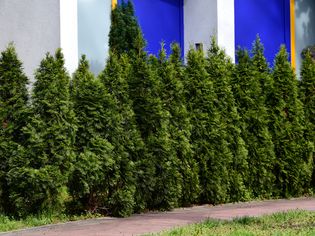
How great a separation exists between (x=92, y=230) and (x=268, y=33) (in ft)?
34.3

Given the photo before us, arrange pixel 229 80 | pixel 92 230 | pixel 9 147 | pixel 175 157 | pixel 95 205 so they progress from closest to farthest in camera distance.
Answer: pixel 92 230 → pixel 9 147 → pixel 95 205 → pixel 175 157 → pixel 229 80

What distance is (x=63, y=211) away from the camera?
1050 centimetres

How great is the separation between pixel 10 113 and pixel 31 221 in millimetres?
1646

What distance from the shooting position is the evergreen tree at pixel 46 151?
998cm

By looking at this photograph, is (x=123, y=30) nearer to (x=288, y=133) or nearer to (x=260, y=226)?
(x=288, y=133)

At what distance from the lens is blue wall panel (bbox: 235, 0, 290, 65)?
17.4 meters

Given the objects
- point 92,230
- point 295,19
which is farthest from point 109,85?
point 295,19

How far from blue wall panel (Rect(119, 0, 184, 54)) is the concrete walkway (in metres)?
4.85

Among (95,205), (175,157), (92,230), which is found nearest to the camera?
(92,230)

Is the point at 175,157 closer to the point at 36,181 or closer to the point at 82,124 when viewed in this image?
the point at 82,124

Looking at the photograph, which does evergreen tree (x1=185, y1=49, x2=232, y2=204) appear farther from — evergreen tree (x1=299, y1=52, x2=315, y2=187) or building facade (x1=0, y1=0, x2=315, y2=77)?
evergreen tree (x1=299, y1=52, x2=315, y2=187)

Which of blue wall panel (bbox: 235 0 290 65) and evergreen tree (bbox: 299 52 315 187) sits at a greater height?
blue wall panel (bbox: 235 0 290 65)

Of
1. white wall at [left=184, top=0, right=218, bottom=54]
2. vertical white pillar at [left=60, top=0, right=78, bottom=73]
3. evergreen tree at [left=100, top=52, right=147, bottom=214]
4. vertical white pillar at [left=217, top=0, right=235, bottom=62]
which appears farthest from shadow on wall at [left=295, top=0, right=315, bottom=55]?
evergreen tree at [left=100, top=52, right=147, bottom=214]

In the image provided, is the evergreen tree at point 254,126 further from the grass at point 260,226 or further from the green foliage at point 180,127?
the grass at point 260,226
